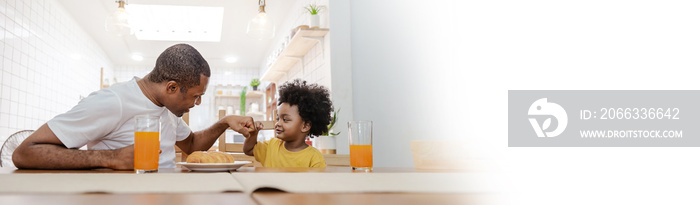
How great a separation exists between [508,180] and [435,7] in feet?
4.99

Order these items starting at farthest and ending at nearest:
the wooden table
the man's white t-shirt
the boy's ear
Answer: the boy's ear < the man's white t-shirt < the wooden table

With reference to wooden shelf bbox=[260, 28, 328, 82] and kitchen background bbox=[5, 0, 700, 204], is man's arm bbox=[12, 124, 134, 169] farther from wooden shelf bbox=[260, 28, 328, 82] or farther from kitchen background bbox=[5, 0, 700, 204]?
wooden shelf bbox=[260, 28, 328, 82]

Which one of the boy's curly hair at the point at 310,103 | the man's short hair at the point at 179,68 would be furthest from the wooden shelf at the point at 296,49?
the man's short hair at the point at 179,68

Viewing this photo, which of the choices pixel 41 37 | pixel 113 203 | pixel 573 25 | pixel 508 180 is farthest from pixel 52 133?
pixel 41 37

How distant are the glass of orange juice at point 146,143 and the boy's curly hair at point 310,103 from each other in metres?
0.92

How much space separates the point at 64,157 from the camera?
1058mm

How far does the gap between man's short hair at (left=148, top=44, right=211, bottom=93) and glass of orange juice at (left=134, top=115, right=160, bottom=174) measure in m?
0.41

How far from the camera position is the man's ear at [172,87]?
1.33m

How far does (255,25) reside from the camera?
9.45 ft

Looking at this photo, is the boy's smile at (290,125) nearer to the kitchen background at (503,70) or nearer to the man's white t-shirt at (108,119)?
the man's white t-shirt at (108,119)

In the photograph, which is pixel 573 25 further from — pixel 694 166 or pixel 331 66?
pixel 331 66

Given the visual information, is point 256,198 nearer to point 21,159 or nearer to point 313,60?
point 21,159

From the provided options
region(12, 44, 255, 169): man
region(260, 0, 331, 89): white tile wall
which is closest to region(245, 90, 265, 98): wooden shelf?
region(260, 0, 331, 89): white tile wall

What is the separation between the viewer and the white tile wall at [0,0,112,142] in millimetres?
3268
